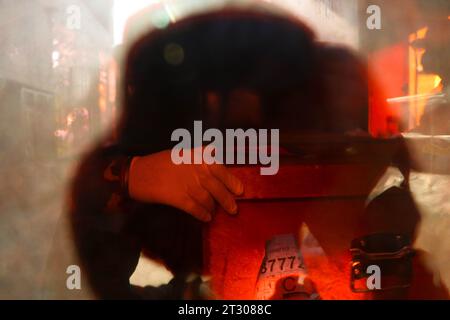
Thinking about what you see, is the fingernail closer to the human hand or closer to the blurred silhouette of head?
the human hand

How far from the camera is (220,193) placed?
1.04 m

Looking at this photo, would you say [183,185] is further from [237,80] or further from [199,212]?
[237,80]

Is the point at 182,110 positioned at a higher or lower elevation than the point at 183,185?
higher

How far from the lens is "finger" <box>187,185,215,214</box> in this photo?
3.51 ft

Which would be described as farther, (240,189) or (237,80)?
(237,80)

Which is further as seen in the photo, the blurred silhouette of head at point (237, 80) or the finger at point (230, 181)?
the blurred silhouette of head at point (237, 80)

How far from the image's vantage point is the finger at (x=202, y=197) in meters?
1.07

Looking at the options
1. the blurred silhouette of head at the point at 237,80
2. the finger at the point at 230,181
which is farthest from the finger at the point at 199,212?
the blurred silhouette of head at the point at 237,80

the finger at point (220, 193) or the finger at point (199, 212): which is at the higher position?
the finger at point (220, 193)

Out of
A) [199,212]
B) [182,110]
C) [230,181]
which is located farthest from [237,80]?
[199,212]

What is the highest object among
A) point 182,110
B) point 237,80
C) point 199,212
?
point 237,80

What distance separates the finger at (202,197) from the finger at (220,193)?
16 millimetres

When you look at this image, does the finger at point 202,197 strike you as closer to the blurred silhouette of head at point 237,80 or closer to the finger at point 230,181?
the finger at point 230,181

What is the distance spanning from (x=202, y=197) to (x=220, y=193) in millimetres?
66
